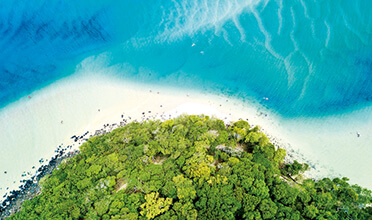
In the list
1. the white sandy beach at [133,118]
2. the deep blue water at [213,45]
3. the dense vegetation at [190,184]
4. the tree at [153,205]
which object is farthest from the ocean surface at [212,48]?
the tree at [153,205]

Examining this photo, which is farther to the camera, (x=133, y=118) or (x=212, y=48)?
(x=212, y=48)

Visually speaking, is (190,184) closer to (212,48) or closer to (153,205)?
(153,205)

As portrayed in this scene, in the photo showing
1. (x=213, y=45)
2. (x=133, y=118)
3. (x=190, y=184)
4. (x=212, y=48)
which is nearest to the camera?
(x=190, y=184)

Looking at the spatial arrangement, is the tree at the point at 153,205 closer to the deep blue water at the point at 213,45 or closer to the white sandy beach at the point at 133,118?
the white sandy beach at the point at 133,118

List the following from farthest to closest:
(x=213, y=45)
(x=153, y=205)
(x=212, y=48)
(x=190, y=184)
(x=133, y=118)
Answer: (x=213, y=45), (x=212, y=48), (x=133, y=118), (x=190, y=184), (x=153, y=205)

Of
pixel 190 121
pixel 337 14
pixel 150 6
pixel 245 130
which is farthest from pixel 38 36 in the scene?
pixel 337 14

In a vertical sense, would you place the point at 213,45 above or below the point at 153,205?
above

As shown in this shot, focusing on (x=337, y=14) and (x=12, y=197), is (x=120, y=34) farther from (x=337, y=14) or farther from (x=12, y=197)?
(x=337, y=14)

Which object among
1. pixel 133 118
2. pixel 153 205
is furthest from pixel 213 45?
pixel 153 205
